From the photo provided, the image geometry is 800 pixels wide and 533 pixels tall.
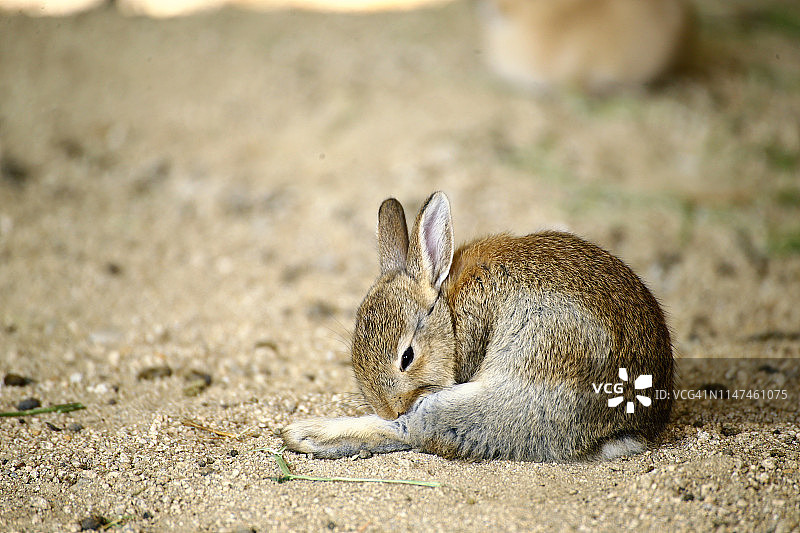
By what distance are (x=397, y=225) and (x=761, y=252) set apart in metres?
3.88

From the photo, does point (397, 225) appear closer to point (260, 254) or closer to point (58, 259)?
point (260, 254)

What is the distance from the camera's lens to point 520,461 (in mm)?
3326

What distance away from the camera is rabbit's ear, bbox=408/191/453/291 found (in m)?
3.49

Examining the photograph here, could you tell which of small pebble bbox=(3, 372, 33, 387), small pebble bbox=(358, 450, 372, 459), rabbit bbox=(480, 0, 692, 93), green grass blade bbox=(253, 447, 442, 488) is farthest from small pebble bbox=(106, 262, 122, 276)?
rabbit bbox=(480, 0, 692, 93)

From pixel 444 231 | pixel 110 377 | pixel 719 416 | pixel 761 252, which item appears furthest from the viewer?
pixel 761 252

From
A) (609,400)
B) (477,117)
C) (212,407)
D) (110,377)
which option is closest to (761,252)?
(477,117)

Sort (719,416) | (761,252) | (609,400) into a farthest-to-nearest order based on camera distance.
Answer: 1. (761,252)
2. (719,416)
3. (609,400)

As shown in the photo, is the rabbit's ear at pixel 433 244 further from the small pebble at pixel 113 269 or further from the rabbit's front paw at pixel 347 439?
the small pebble at pixel 113 269


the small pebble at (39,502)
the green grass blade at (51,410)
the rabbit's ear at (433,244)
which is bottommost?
the small pebble at (39,502)

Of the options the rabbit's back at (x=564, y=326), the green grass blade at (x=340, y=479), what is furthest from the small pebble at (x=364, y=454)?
the rabbit's back at (x=564, y=326)

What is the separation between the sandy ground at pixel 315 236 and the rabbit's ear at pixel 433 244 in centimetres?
80

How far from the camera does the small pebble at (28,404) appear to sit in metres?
3.87

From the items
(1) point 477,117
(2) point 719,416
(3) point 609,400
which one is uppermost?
(1) point 477,117

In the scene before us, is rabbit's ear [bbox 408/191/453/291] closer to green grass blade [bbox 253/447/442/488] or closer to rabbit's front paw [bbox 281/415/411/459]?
rabbit's front paw [bbox 281/415/411/459]
